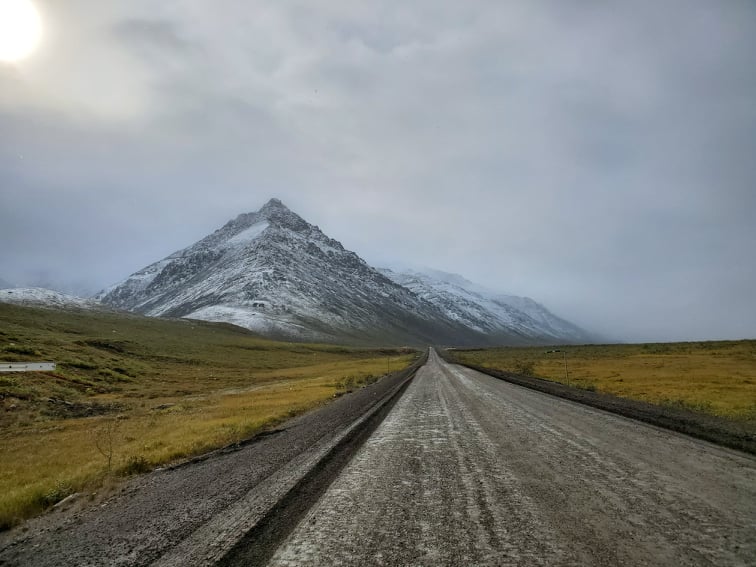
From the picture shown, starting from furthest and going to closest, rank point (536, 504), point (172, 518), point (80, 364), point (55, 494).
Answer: point (80, 364)
point (55, 494)
point (172, 518)
point (536, 504)

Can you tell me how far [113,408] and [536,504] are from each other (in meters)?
34.9

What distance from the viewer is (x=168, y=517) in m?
5.93

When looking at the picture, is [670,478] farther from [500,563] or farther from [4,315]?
[4,315]

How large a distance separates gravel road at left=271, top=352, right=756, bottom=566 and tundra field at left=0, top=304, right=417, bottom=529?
5.73 meters

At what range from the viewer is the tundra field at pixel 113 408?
1066cm

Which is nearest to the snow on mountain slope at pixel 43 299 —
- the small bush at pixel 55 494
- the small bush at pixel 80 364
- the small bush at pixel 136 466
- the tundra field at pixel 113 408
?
the tundra field at pixel 113 408

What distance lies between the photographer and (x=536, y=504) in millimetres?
5430

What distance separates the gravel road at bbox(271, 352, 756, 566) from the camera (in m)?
4.14

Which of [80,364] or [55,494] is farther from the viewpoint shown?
[80,364]

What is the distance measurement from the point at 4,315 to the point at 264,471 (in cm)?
11305

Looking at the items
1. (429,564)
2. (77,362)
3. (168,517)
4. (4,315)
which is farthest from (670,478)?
(4,315)

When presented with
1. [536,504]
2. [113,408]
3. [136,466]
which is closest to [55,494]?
→ [136,466]

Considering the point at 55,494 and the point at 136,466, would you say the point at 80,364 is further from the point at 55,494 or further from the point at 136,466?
the point at 55,494

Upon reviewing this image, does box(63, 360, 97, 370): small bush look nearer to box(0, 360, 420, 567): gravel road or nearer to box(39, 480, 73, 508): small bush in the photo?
box(39, 480, 73, 508): small bush
